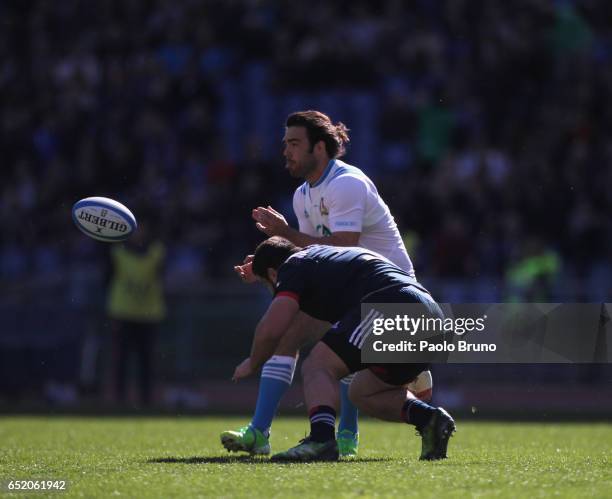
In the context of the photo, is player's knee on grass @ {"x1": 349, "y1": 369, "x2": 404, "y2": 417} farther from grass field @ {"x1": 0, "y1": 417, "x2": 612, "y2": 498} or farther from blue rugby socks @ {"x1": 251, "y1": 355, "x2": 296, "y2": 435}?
blue rugby socks @ {"x1": 251, "y1": 355, "x2": 296, "y2": 435}

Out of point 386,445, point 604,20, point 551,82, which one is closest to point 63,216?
point 551,82

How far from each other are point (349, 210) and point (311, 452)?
168cm

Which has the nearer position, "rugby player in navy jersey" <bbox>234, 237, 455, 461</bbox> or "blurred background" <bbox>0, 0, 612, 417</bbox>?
"rugby player in navy jersey" <bbox>234, 237, 455, 461</bbox>

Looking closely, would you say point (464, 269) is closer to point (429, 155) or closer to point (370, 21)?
point (429, 155)

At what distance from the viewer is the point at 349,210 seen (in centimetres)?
793

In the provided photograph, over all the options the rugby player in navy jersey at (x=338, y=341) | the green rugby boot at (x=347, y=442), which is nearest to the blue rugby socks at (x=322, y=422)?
the rugby player in navy jersey at (x=338, y=341)

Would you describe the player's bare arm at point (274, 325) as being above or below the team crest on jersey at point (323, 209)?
below

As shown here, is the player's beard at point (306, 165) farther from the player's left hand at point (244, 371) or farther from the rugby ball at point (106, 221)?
the player's left hand at point (244, 371)

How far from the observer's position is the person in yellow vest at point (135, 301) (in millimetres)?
15633

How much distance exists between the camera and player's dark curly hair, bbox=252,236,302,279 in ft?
23.9

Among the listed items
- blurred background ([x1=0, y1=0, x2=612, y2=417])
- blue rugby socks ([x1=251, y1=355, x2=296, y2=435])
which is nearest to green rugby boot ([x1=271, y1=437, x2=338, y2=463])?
blue rugby socks ([x1=251, y1=355, x2=296, y2=435])

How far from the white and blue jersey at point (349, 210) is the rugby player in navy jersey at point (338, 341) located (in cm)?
82

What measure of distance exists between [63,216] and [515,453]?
39.8 feet

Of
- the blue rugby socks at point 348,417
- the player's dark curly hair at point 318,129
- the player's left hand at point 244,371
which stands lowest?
the blue rugby socks at point 348,417
